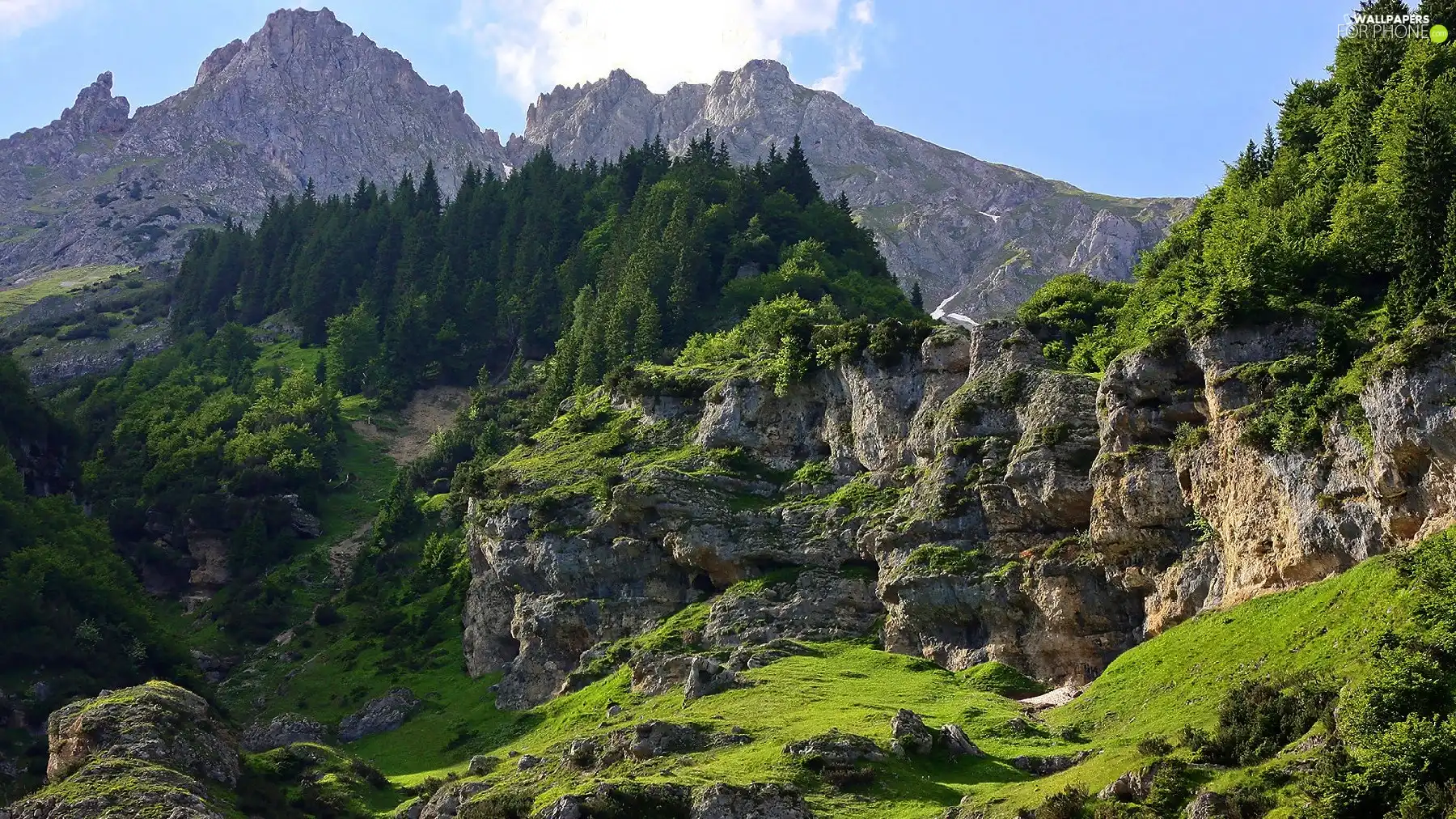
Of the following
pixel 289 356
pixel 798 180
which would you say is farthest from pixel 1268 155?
pixel 289 356

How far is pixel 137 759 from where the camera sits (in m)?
69.6

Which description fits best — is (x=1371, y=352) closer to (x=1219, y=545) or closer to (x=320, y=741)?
(x=1219, y=545)

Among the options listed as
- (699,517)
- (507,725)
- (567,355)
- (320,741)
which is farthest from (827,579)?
(567,355)

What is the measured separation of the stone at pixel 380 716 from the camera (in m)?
95.1

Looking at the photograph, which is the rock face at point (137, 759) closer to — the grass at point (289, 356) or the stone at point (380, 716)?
the stone at point (380, 716)

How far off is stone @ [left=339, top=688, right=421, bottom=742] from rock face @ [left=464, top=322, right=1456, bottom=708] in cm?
721

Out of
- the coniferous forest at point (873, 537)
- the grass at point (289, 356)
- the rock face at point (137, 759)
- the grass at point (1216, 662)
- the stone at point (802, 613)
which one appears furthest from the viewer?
the grass at point (289, 356)

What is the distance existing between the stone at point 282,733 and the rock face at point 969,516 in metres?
12.9

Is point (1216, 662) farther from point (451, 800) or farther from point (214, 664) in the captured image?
point (214, 664)

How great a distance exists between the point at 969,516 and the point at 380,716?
43536 millimetres

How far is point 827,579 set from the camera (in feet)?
283

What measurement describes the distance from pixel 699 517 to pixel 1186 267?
34.2m

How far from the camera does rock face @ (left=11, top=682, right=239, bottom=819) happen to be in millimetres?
65250

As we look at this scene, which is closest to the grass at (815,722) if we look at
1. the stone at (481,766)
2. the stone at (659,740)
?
the stone at (659,740)
